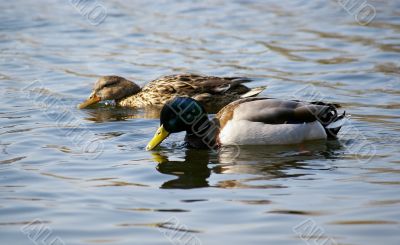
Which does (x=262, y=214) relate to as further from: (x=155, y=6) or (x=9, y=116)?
(x=155, y=6)

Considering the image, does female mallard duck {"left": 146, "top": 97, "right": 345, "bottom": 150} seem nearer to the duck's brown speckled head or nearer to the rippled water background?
the rippled water background

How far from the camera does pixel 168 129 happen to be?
10.2 m

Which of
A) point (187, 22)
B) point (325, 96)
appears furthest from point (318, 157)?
point (187, 22)

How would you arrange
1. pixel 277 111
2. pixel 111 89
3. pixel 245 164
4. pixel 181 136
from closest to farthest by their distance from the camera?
1. pixel 245 164
2. pixel 277 111
3. pixel 181 136
4. pixel 111 89

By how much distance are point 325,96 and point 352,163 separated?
3.63m

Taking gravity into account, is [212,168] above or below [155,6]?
below

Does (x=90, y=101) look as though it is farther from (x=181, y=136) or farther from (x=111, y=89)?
(x=181, y=136)

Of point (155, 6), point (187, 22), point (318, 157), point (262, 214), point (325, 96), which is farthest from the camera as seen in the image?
point (155, 6)

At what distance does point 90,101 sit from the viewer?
42.1 feet

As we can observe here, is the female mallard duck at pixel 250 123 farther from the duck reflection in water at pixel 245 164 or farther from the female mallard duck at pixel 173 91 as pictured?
the female mallard duck at pixel 173 91

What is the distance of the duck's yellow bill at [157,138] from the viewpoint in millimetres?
10031

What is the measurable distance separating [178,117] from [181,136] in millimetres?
983

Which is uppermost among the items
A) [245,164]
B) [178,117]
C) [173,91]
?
[173,91]

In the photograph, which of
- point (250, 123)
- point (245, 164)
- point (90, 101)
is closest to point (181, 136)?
point (250, 123)
